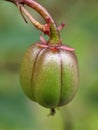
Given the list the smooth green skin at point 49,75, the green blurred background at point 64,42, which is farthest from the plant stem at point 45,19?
the green blurred background at point 64,42

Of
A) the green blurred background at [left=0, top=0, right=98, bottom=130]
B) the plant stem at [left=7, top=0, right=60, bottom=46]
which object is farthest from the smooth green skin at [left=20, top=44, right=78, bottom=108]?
the green blurred background at [left=0, top=0, right=98, bottom=130]

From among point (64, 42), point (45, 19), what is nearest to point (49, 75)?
point (45, 19)

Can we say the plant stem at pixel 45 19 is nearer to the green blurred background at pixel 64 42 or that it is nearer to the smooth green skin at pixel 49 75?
the smooth green skin at pixel 49 75

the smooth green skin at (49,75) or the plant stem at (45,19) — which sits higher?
the plant stem at (45,19)

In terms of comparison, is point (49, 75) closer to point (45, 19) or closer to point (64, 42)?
point (45, 19)

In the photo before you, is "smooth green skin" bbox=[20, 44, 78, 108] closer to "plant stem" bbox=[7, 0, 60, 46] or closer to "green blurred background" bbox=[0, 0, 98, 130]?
"plant stem" bbox=[7, 0, 60, 46]
